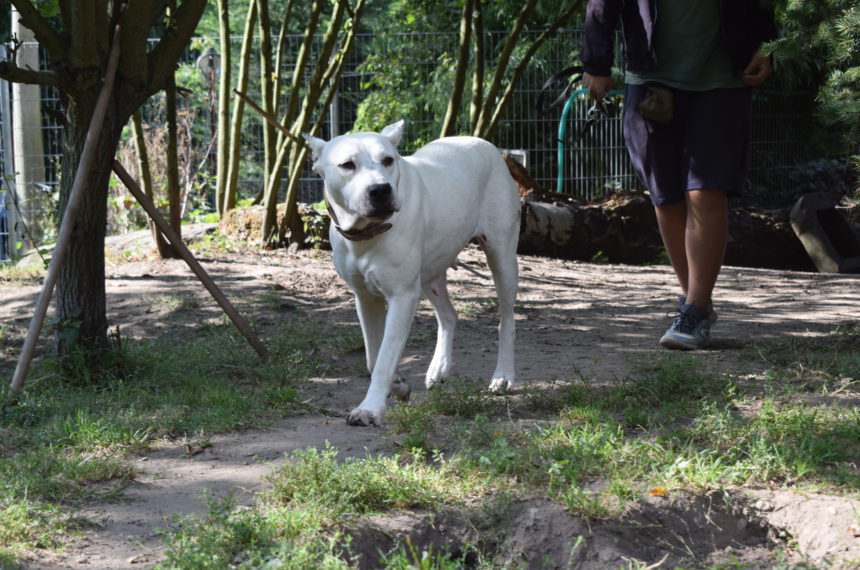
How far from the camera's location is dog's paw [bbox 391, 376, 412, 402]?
4.22m

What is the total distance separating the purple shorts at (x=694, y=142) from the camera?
5.00 m

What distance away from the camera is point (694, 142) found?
5.05m

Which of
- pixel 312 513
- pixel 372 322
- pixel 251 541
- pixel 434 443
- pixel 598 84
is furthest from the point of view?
pixel 598 84

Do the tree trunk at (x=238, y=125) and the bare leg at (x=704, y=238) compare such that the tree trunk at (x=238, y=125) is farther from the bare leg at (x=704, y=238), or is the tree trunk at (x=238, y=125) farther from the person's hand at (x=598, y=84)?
the bare leg at (x=704, y=238)

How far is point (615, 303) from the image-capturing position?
7.17 m

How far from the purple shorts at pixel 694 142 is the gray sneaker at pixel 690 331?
23.6 inches

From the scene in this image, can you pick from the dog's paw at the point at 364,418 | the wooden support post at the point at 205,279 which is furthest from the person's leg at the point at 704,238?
the wooden support post at the point at 205,279

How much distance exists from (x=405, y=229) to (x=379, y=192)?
339 mm

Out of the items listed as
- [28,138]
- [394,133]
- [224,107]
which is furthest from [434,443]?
[28,138]

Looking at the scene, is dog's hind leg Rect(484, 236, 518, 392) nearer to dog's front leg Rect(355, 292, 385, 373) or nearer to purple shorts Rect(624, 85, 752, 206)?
dog's front leg Rect(355, 292, 385, 373)

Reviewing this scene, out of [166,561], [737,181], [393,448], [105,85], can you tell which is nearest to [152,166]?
[105,85]

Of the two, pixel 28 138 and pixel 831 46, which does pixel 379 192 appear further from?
pixel 28 138

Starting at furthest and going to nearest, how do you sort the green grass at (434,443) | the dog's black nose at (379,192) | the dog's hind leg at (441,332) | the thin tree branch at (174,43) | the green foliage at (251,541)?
the thin tree branch at (174,43) < the dog's hind leg at (441,332) < the dog's black nose at (379,192) < the green grass at (434,443) < the green foliage at (251,541)

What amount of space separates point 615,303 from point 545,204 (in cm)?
A: 248
